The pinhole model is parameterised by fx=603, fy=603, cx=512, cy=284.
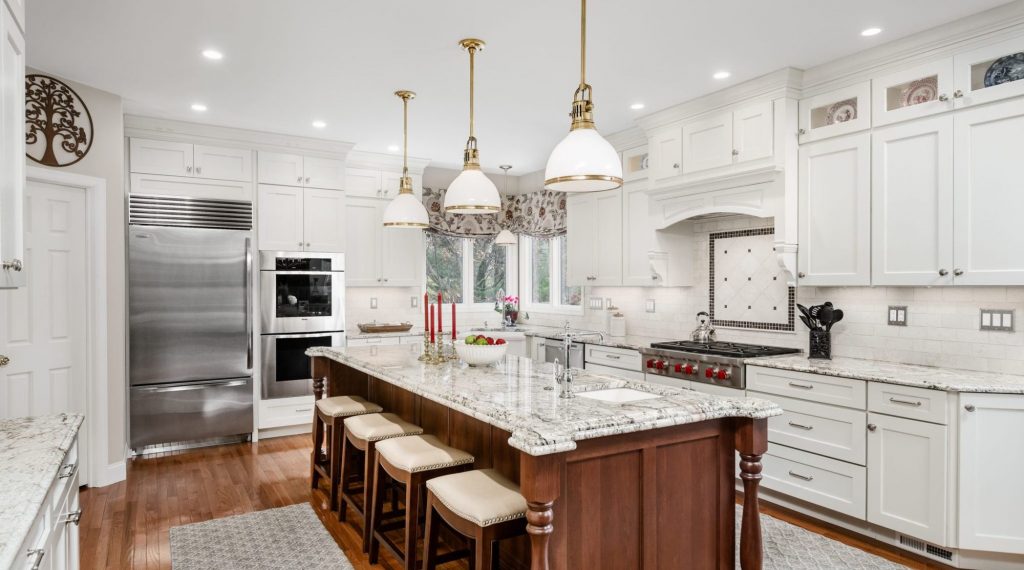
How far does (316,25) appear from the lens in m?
3.05

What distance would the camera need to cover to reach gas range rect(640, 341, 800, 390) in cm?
380

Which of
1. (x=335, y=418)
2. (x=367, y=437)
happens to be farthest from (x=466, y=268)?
(x=367, y=437)

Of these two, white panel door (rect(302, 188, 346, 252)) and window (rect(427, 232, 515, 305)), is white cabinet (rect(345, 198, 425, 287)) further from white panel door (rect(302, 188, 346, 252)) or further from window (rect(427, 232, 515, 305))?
window (rect(427, 232, 515, 305))

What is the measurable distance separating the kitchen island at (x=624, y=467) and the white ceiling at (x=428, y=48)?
5.84 ft

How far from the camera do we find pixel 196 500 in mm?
3797

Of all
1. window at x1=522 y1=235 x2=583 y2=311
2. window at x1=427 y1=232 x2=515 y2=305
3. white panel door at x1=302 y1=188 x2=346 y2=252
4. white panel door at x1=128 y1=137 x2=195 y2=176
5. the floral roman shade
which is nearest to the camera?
white panel door at x1=128 y1=137 x2=195 y2=176

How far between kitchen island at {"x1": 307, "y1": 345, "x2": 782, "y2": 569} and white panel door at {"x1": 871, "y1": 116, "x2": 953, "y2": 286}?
63.7 inches

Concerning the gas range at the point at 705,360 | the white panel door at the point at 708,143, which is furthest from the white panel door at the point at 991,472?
the white panel door at the point at 708,143

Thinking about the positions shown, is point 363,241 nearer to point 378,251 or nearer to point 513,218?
point 378,251

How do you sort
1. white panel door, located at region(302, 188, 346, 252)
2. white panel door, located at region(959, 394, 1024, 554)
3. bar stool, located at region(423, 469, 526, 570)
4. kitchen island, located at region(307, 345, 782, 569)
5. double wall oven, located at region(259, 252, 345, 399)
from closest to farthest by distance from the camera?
kitchen island, located at region(307, 345, 782, 569) < bar stool, located at region(423, 469, 526, 570) < white panel door, located at region(959, 394, 1024, 554) < double wall oven, located at region(259, 252, 345, 399) < white panel door, located at region(302, 188, 346, 252)

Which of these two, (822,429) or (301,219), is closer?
(822,429)

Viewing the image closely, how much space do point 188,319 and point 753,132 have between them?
14.4 feet

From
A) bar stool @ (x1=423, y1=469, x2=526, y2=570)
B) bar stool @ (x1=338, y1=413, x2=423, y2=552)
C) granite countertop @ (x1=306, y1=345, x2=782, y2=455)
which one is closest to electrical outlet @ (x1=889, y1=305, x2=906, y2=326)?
granite countertop @ (x1=306, y1=345, x2=782, y2=455)

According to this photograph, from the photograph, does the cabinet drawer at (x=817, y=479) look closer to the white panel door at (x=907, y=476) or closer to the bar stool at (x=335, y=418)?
the white panel door at (x=907, y=476)
